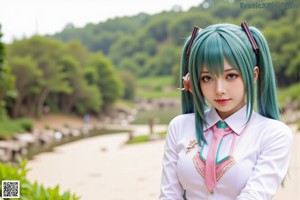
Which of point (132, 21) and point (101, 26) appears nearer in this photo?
point (101, 26)

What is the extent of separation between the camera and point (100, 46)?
27.0m

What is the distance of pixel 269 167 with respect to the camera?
853mm

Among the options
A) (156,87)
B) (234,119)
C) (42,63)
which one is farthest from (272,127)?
(156,87)

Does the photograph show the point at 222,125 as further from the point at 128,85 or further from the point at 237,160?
the point at 128,85

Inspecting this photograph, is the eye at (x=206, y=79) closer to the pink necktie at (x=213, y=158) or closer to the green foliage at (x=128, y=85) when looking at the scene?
the pink necktie at (x=213, y=158)

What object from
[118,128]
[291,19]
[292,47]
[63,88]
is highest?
[291,19]

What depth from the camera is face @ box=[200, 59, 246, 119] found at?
2.92 ft

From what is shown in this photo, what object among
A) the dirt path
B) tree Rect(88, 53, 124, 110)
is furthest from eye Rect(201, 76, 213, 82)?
tree Rect(88, 53, 124, 110)

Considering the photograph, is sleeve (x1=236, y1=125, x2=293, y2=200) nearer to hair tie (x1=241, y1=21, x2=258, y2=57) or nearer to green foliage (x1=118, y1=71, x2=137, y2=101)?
hair tie (x1=241, y1=21, x2=258, y2=57)

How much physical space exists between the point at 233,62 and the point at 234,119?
126mm

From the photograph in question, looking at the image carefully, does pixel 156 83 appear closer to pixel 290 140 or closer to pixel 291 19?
pixel 291 19

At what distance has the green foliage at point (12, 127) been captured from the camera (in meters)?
10.4

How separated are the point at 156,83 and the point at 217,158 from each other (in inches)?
970

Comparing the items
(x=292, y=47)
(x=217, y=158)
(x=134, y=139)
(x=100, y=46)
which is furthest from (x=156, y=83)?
(x=217, y=158)
